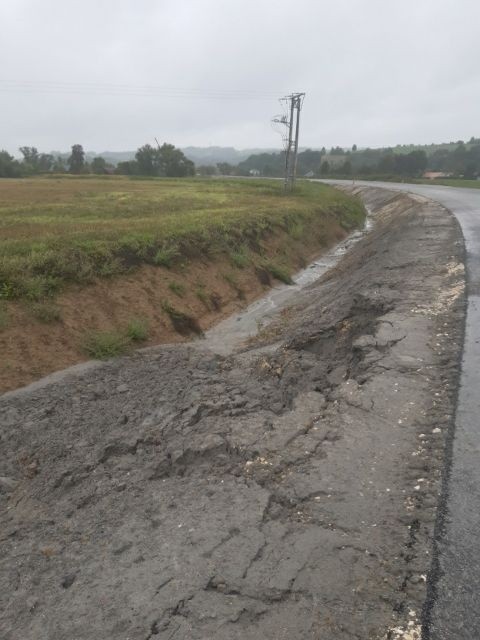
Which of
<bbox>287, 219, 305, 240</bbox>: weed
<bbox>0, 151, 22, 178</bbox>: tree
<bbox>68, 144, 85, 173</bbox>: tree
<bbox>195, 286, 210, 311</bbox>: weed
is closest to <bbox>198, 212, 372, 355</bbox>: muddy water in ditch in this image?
<bbox>195, 286, 210, 311</bbox>: weed

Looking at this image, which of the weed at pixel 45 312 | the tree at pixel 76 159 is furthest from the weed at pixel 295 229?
the tree at pixel 76 159

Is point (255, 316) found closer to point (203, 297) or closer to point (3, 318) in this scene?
point (203, 297)

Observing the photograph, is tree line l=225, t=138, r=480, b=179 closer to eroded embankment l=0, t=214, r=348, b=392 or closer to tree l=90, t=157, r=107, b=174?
tree l=90, t=157, r=107, b=174

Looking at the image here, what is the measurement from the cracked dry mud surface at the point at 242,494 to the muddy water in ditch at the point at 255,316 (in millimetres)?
2873

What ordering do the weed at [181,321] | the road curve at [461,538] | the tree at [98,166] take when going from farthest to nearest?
the tree at [98,166] < the weed at [181,321] < the road curve at [461,538]

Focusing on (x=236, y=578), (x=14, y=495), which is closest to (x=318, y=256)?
(x=14, y=495)

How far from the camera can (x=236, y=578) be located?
3.12 m

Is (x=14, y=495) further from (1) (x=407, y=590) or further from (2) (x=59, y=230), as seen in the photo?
(2) (x=59, y=230)

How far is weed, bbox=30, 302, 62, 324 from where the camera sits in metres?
9.55

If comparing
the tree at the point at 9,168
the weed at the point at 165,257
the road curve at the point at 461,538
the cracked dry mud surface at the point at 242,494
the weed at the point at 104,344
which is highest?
the road curve at the point at 461,538

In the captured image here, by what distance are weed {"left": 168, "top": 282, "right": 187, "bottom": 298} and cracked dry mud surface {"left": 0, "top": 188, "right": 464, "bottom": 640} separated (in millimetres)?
4564

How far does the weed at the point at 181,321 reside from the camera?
1137 cm

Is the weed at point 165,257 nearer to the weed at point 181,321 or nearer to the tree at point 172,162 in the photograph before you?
the weed at point 181,321

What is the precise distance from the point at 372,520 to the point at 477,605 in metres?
0.85
